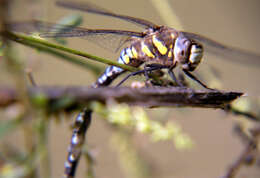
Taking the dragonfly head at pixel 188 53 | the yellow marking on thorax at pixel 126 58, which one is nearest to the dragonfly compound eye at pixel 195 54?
the dragonfly head at pixel 188 53

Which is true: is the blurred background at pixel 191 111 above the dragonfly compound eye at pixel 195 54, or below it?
above

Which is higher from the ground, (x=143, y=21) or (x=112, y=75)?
(x=143, y=21)

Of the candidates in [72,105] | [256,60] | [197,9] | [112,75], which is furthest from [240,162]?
[197,9]

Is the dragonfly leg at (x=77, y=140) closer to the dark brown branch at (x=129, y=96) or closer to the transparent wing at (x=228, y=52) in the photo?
the dark brown branch at (x=129, y=96)

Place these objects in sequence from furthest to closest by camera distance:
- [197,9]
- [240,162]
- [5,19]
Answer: [197,9] → [240,162] → [5,19]

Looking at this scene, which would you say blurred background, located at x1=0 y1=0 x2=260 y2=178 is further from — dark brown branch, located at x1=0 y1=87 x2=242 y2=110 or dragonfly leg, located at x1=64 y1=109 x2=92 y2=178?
dark brown branch, located at x1=0 y1=87 x2=242 y2=110

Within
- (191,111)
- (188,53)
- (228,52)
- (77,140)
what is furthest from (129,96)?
(191,111)

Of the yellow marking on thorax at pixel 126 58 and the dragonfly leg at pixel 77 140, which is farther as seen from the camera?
the yellow marking on thorax at pixel 126 58

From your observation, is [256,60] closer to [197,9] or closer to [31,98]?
[31,98]
